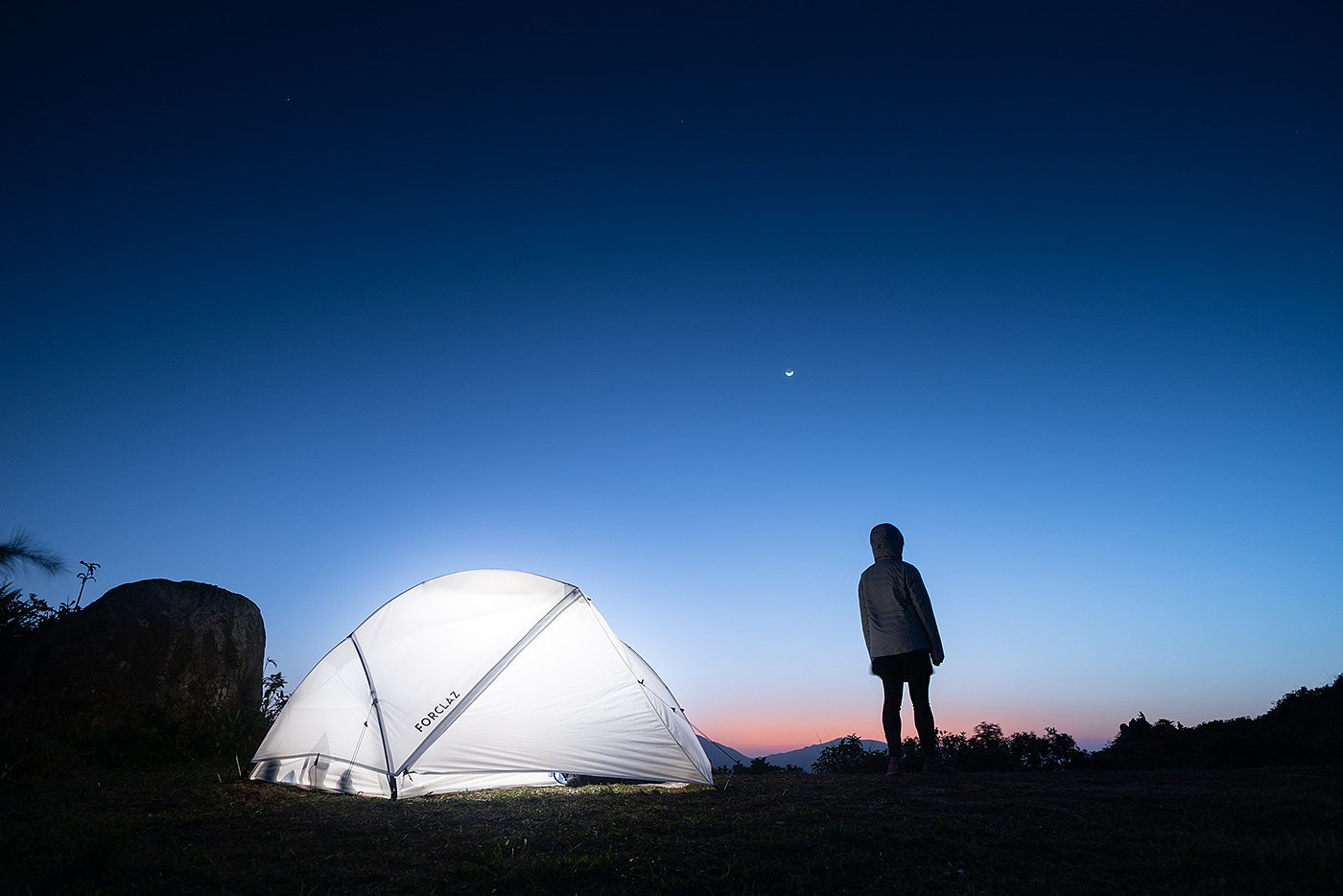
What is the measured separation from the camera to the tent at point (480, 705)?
7.21m

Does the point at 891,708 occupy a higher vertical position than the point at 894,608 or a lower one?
lower

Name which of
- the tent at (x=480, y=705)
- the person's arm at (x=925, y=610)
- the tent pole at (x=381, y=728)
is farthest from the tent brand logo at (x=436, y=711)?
the person's arm at (x=925, y=610)

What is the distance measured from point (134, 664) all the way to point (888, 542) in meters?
11.1

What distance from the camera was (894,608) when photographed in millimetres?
8445

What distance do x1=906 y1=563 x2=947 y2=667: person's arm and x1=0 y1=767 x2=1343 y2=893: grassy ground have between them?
1852 mm

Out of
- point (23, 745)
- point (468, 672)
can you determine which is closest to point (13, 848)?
point (468, 672)

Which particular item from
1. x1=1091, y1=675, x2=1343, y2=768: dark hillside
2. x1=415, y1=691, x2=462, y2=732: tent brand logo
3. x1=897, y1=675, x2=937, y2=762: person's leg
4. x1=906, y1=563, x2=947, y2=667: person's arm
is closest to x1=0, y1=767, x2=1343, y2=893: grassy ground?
x1=415, y1=691, x2=462, y2=732: tent brand logo

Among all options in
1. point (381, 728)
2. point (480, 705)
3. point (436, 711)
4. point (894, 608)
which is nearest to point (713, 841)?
point (480, 705)

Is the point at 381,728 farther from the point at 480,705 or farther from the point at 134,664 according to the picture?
the point at 134,664

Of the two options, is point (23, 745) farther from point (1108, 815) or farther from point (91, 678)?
point (1108, 815)

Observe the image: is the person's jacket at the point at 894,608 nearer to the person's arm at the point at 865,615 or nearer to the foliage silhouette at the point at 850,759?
the person's arm at the point at 865,615

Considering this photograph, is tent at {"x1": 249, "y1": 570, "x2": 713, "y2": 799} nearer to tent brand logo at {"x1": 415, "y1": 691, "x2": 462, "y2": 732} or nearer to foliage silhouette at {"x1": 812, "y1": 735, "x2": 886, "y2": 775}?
tent brand logo at {"x1": 415, "y1": 691, "x2": 462, "y2": 732}

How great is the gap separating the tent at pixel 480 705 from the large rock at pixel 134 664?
2.99 meters

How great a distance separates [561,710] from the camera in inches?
297
